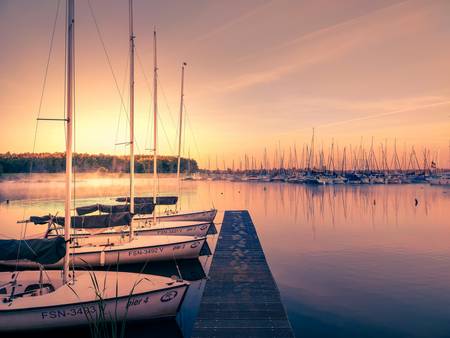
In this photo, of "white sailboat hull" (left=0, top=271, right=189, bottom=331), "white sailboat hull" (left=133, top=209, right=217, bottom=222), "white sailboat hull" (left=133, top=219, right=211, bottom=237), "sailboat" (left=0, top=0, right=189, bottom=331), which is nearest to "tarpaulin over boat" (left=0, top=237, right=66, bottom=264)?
"sailboat" (left=0, top=0, right=189, bottom=331)

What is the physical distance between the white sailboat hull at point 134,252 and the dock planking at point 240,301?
1949mm

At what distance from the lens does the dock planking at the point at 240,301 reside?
1019cm

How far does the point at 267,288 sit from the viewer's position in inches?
536

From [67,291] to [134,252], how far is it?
658 cm

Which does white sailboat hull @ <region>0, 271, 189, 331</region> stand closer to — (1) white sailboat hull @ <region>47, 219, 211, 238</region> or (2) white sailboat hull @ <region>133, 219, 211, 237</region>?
(1) white sailboat hull @ <region>47, 219, 211, 238</region>

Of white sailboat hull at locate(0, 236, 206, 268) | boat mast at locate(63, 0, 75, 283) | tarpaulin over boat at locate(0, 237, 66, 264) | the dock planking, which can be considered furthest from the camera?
white sailboat hull at locate(0, 236, 206, 268)

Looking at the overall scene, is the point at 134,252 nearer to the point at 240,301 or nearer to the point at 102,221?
the point at 102,221

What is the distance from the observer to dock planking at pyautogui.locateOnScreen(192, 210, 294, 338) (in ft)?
33.4

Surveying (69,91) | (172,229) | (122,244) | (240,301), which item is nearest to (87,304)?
(240,301)

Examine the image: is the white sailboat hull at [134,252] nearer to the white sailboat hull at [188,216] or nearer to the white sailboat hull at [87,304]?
the white sailboat hull at [87,304]

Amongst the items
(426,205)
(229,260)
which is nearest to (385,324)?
(229,260)

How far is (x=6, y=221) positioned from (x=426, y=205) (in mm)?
58973

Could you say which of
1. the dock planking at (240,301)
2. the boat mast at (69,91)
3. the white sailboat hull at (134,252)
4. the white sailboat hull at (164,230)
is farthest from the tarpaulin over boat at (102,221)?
the boat mast at (69,91)

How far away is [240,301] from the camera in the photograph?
12.3 m
